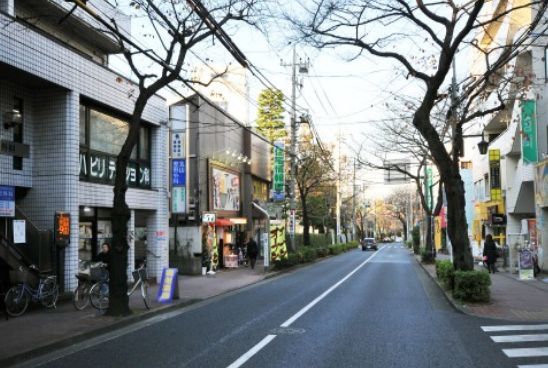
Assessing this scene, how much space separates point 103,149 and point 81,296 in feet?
20.0

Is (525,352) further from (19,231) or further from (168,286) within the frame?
(19,231)

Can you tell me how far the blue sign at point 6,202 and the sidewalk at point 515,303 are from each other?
11.1m

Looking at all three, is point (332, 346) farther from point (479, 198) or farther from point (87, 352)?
point (479, 198)

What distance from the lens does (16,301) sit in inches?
515

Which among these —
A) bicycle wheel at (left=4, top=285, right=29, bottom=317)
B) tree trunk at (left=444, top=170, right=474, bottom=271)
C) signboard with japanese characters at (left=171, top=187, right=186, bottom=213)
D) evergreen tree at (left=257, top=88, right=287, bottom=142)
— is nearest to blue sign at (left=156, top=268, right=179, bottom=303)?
bicycle wheel at (left=4, top=285, right=29, bottom=317)

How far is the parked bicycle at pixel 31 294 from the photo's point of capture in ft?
42.5

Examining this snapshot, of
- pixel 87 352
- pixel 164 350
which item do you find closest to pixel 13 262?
pixel 87 352

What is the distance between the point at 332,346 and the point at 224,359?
1.95 m

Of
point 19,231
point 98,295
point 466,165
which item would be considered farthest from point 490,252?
point 466,165

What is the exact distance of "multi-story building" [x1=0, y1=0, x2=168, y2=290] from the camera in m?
14.9

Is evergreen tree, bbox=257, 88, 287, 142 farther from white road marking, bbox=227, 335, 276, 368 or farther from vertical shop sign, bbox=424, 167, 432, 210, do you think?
white road marking, bbox=227, 335, 276, 368

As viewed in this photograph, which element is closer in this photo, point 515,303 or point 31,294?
point 31,294

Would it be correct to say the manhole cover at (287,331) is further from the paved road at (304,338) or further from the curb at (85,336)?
the curb at (85,336)

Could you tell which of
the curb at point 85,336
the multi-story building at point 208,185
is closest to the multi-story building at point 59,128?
the curb at point 85,336
